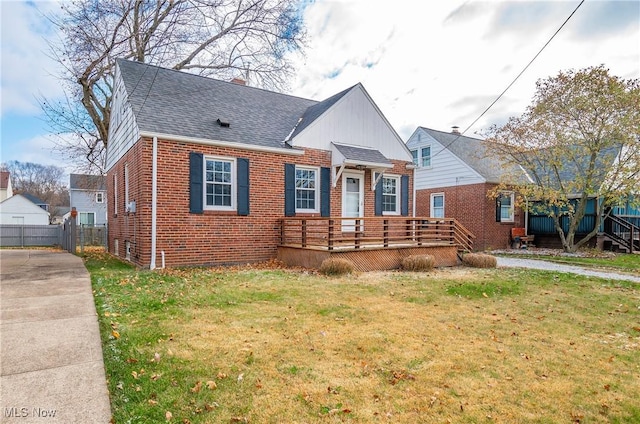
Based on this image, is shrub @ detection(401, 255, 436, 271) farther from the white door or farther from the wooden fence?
the wooden fence

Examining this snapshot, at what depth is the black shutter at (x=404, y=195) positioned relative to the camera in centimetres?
1381

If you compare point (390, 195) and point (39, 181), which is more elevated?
point (39, 181)

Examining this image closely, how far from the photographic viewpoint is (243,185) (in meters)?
10.4

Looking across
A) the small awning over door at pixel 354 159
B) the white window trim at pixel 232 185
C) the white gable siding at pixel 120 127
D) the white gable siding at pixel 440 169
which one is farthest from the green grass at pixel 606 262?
the white gable siding at pixel 120 127

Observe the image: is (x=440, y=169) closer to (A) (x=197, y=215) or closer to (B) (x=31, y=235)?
(A) (x=197, y=215)

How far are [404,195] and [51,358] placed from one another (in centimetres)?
1217

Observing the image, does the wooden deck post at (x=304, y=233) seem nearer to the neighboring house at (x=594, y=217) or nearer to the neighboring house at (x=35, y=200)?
the neighboring house at (x=594, y=217)

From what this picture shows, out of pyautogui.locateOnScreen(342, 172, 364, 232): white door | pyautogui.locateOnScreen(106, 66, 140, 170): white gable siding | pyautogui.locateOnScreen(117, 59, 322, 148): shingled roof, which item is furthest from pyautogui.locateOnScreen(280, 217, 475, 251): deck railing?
pyautogui.locateOnScreen(106, 66, 140, 170): white gable siding

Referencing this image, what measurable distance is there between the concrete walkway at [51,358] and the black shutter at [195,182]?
12.3ft

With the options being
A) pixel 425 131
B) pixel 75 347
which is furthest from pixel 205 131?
pixel 425 131

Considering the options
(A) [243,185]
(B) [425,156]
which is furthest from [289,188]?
(B) [425,156]

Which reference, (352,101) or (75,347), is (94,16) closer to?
(352,101)

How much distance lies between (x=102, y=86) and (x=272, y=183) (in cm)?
1347

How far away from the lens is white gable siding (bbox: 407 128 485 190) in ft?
59.2
